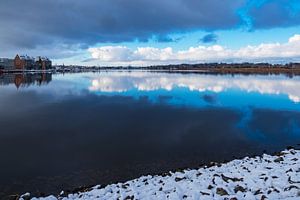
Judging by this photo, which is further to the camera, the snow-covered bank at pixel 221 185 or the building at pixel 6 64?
the building at pixel 6 64

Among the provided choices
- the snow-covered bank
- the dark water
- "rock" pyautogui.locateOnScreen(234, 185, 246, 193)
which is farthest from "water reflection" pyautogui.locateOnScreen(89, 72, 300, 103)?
"rock" pyautogui.locateOnScreen(234, 185, 246, 193)

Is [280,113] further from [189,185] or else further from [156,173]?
[189,185]

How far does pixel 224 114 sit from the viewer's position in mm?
28641

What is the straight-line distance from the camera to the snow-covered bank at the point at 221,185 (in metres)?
8.88

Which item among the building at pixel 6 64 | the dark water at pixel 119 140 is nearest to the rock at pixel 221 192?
the dark water at pixel 119 140

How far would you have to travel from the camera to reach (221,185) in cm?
971

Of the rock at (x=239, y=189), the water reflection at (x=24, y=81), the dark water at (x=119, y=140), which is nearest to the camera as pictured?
the rock at (x=239, y=189)

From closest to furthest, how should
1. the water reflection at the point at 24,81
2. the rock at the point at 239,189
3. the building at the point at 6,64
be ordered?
the rock at the point at 239,189 < the water reflection at the point at 24,81 < the building at the point at 6,64

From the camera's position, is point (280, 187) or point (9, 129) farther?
point (9, 129)

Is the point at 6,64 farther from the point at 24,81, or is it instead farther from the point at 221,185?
the point at 221,185

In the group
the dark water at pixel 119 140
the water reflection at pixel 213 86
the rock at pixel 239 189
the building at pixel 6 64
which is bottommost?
the dark water at pixel 119 140

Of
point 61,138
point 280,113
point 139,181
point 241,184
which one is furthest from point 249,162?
point 280,113

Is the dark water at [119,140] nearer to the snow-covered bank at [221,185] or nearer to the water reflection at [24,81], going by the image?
the snow-covered bank at [221,185]

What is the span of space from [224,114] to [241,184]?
19.3 metres
